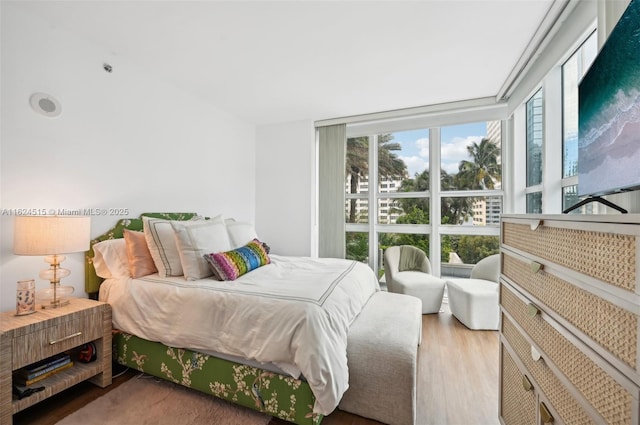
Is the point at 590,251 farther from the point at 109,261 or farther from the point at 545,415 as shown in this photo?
the point at 109,261

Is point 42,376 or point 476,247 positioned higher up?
point 476,247

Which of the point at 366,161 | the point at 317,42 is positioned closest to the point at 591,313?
the point at 317,42

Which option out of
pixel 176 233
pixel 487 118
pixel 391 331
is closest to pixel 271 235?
pixel 176 233

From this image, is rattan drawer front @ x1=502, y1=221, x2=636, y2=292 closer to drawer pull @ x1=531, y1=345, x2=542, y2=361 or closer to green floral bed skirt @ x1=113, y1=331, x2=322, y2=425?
drawer pull @ x1=531, y1=345, x2=542, y2=361

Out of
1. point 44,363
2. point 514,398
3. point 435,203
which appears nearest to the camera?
point 514,398

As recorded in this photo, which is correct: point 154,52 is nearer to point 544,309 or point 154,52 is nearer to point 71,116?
point 71,116

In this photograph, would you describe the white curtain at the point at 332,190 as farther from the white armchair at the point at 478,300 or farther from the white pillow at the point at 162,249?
the white pillow at the point at 162,249

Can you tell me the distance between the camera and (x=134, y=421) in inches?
60.9

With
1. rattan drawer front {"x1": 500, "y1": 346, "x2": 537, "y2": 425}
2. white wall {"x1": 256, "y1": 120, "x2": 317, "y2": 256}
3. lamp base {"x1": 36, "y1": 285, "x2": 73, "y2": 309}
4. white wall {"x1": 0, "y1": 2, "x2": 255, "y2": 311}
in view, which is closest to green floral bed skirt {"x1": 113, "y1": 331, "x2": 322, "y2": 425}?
lamp base {"x1": 36, "y1": 285, "x2": 73, "y2": 309}

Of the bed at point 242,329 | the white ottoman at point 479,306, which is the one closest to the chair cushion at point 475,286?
the white ottoman at point 479,306

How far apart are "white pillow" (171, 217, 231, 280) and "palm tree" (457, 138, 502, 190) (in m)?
3.05

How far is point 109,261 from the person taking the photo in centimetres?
209

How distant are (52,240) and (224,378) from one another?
1.34m

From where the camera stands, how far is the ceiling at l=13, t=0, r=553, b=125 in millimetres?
1806
